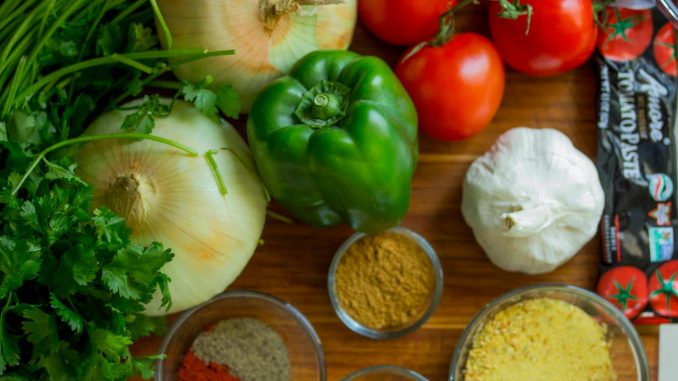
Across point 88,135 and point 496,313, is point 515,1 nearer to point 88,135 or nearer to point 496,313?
point 496,313

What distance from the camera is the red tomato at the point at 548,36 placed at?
1391mm

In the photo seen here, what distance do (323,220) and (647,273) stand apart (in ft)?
1.79

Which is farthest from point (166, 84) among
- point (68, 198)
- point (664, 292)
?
point (664, 292)

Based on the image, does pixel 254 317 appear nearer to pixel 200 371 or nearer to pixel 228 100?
pixel 200 371

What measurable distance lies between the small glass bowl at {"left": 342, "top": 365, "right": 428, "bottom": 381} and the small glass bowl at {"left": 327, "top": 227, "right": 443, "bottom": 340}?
0.17ft

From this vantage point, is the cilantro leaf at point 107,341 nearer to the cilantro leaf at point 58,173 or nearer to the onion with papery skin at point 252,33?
the cilantro leaf at point 58,173

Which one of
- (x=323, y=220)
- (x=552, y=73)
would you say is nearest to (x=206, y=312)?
(x=323, y=220)

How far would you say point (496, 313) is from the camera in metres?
1.47

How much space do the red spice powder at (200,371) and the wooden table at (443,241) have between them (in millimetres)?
68

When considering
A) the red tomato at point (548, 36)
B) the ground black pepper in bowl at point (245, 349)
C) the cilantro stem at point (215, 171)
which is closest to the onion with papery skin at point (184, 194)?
the cilantro stem at point (215, 171)

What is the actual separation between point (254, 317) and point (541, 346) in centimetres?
48

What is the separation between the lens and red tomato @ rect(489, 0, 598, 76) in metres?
1.39

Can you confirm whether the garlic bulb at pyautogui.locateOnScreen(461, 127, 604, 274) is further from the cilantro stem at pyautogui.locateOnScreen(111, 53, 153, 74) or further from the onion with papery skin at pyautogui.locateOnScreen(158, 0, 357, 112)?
the cilantro stem at pyautogui.locateOnScreen(111, 53, 153, 74)

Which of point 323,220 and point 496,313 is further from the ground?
point 323,220
